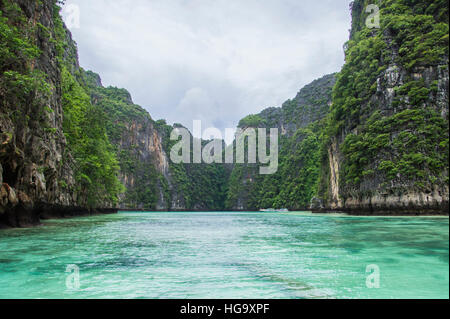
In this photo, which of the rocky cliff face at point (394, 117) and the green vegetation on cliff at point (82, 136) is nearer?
the rocky cliff face at point (394, 117)

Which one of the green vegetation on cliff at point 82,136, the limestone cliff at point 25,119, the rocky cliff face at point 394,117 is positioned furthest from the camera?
the green vegetation on cliff at point 82,136

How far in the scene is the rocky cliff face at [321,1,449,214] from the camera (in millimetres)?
17891

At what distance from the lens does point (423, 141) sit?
59.6 ft

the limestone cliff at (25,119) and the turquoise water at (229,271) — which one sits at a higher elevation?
the limestone cliff at (25,119)

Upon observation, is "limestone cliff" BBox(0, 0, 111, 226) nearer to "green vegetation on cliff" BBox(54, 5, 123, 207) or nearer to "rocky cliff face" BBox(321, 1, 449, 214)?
"green vegetation on cliff" BBox(54, 5, 123, 207)

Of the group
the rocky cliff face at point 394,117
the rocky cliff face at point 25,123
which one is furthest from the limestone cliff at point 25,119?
the rocky cliff face at point 394,117

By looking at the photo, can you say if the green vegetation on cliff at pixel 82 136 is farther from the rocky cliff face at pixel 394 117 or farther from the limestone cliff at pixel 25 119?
the rocky cliff face at pixel 394 117

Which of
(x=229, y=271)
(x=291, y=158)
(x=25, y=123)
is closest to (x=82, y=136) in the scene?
(x=25, y=123)

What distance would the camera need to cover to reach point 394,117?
21.3 m

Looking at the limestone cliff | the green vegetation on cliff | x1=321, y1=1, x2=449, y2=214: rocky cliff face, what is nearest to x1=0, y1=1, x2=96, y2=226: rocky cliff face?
the limestone cliff

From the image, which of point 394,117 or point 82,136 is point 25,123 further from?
point 394,117

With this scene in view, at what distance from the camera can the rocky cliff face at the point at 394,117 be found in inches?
704
